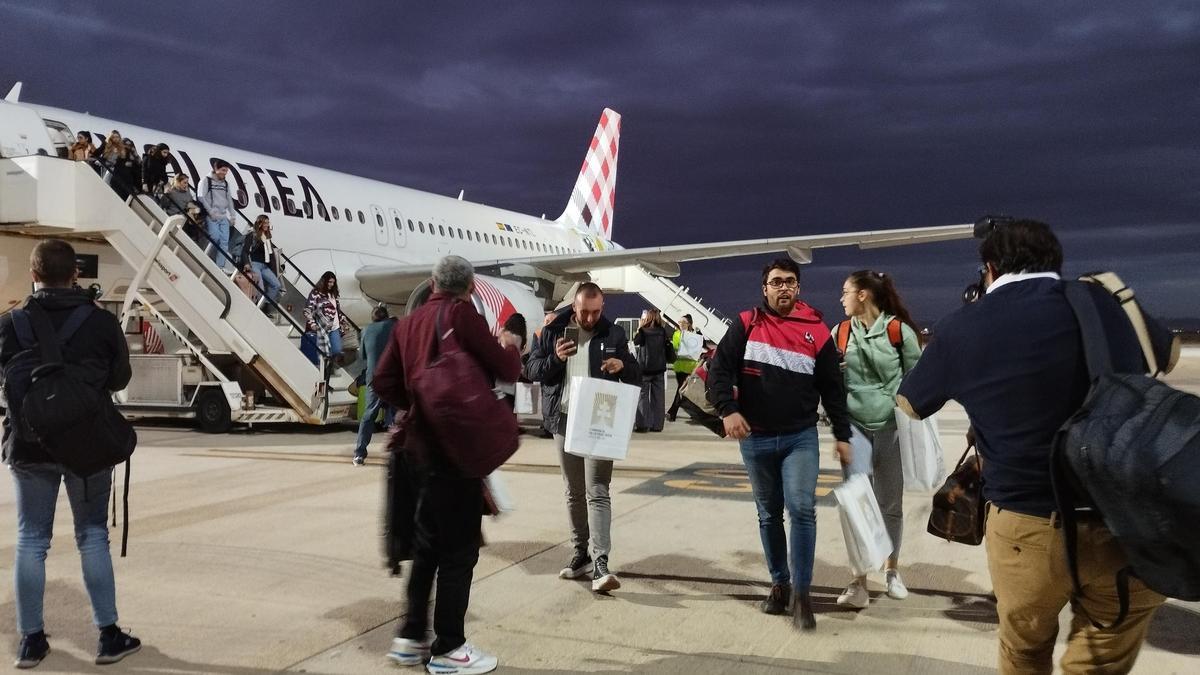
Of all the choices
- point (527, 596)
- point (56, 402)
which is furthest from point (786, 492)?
point (56, 402)

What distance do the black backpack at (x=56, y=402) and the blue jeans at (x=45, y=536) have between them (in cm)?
13

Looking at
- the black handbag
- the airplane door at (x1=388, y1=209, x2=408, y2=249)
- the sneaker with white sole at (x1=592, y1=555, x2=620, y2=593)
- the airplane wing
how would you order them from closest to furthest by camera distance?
the black handbag < the sneaker with white sole at (x1=592, y1=555, x2=620, y2=593) < the airplane wing < the airplane door at (x1=388, y1=209, x2=408, y2=249)

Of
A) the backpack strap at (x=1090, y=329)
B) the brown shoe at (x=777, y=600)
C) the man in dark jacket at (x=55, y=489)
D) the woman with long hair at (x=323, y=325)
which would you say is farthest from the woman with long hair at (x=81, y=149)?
the backpack strap at (x=1090, y=329)

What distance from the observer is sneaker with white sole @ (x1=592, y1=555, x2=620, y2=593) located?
14.1 feet

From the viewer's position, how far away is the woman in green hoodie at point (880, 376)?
451 centimetres

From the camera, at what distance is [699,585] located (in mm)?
4531

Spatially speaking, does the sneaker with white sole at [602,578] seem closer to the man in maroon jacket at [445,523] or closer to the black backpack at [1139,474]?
the man in maroon jacket at [445,523]

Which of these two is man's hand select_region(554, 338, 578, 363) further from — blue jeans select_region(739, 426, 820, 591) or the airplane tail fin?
the airplane tail fin

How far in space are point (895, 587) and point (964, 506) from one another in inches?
68.2

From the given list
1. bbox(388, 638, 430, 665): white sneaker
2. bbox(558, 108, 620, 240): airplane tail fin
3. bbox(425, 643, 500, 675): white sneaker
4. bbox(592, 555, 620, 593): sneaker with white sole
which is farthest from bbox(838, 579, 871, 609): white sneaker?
bbox(558, 108, 620, 240): airplane tail fin

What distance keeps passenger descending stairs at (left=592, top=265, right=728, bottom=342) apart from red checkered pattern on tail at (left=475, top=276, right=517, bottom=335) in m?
11.4

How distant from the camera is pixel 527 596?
4309 mm

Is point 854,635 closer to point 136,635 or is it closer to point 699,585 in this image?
point 699,585

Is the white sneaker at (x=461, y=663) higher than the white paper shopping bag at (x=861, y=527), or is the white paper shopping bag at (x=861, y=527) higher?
the white paper shopping bag at (x=861, y=527)
